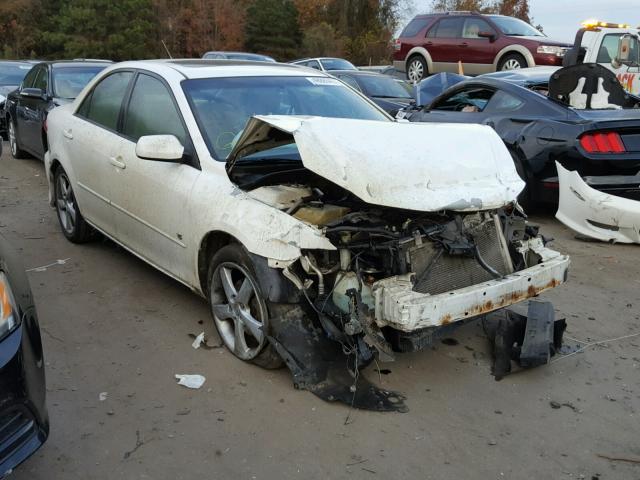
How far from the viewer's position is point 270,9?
48.0 meters

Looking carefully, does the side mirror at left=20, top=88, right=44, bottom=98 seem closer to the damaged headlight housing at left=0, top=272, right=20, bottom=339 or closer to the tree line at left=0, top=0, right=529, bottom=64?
the damaged headlight housing at left=0, top=272, right=20, bottom=339

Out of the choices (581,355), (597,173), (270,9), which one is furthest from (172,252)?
(270,9)

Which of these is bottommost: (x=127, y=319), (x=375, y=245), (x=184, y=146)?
(x=127, y=319)

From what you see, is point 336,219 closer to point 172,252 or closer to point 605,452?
point 172,252

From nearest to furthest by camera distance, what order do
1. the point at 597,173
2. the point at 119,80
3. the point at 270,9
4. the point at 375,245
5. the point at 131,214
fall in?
the point at 375,245 < the point at 131,214 < the point at 119,80 < the point at 597,173 < the point at 270,9

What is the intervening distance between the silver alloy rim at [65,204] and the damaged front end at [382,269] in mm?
2669

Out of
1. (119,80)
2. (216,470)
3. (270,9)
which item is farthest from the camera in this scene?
(270,9)

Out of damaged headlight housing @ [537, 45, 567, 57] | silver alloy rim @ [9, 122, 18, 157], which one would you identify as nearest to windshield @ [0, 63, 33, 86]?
silver alloy rim @ [9, 122, 18, 157]

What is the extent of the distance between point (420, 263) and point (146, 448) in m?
1.62

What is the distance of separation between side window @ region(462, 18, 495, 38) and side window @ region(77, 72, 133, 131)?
39.2 feet

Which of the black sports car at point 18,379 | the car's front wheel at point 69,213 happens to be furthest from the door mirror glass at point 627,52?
the black sports car at point 18,379

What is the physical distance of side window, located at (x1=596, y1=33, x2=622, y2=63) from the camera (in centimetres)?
1155

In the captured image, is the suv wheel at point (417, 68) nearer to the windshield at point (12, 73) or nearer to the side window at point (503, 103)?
the windshield at point (12, 73)

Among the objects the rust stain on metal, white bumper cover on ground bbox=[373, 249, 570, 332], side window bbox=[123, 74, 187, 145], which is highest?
side window bbox=[123, 74, 187, 145]
